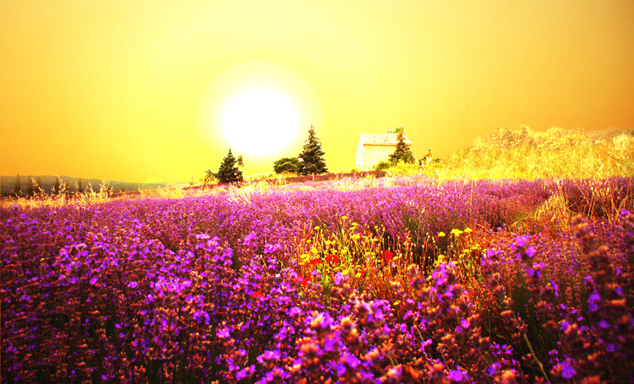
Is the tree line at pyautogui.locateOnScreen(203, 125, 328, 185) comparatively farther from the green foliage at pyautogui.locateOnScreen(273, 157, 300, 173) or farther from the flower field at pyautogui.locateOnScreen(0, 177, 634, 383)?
the flower field at pyautogui.locateOnScreen(0, 177, 634, 383)

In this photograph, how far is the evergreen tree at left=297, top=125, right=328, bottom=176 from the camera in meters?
24.3

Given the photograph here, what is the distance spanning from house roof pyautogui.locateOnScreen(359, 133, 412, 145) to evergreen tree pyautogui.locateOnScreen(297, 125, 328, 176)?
21.8 feet

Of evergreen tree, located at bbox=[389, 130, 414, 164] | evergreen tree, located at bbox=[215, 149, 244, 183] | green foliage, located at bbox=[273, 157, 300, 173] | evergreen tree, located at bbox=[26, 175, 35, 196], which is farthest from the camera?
green foliage, located at bbox=[273, 157, 300, 173]

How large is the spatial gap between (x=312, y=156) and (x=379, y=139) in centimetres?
870

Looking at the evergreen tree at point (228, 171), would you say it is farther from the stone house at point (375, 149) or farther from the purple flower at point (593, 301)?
the purple flower at point (593, 301)

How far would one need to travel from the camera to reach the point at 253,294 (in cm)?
149

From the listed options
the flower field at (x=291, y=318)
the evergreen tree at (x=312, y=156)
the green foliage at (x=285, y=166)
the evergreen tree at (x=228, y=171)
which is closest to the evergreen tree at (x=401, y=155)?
the evergreen tree at (x=312, y=156)

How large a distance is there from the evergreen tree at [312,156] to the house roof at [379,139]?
6631 mm

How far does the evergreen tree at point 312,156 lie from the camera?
2431 centimetres

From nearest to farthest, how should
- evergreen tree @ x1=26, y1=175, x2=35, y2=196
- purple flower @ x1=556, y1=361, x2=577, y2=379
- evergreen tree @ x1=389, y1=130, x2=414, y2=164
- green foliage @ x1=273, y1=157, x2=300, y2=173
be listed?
purple flower @ x1=556, y1=361, x2=577, y2=379, evergreen tree @ x1=26, y1=175, x2=35, y2=196, evergreen tree @ x1=389, y1=130, x2=414, y2=164, green foliage @ x1=273, y1=157, x2=300, y2=173

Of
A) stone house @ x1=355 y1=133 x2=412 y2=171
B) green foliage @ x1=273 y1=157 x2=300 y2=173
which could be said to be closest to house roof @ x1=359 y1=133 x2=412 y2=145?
stone house @ x1=355 y1=133 x2=412 y2=171

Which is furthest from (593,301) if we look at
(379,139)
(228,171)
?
(379,139)

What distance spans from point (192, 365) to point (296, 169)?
23.1 metres

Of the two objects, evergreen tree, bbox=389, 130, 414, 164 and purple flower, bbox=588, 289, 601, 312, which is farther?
evergreen tree, bbox=389, 130, 414, 164
